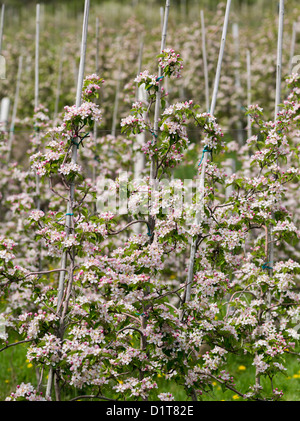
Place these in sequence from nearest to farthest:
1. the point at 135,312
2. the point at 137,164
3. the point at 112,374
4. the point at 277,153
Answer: the point at 112,374
the point at 135,312
the point at 277,153
the point at 137,164

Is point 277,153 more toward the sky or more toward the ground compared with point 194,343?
more toward the sky

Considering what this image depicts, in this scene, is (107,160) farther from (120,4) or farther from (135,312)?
(120,4)

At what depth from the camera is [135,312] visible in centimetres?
268

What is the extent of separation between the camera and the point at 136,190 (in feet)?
8.95

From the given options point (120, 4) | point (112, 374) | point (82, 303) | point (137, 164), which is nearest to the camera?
point (82, 303)

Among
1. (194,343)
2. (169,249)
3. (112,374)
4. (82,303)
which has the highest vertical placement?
(169,249)

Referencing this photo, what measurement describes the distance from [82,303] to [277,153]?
162cm

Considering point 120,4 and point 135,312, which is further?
point 120,4

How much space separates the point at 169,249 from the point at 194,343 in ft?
1.81

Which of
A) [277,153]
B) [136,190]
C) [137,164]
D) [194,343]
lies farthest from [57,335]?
[137,164]

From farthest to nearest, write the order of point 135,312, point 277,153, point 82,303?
1. point 277,153
2. point 135,312
3. point 82,303

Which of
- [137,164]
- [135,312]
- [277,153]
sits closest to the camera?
[135,312]
